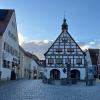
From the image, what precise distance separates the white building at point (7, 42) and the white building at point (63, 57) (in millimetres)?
15786

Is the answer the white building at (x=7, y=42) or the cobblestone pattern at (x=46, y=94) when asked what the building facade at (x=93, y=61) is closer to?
the white building at (x=7, y=42)

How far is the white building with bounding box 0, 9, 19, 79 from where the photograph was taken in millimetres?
53931

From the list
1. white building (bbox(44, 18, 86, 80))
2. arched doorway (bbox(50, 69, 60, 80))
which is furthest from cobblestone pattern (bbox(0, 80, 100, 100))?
arched doorway (bbox(50, 69, 60, 80))

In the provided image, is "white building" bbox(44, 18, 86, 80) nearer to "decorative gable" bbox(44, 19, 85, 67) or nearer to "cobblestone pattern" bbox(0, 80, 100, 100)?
"decorative gable" bbox(44, 19, 85, 67)

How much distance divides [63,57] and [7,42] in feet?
83.8

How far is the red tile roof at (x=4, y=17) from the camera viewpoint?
5434cm

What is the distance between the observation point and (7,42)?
57.8 meters

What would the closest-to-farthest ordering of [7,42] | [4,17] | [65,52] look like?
[7,42] < [4,17] < [65,52]

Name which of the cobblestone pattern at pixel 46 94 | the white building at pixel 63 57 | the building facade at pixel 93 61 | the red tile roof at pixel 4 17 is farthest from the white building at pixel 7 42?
the building facade at pixel 93 61

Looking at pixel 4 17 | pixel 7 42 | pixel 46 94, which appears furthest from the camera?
pixel 4 17

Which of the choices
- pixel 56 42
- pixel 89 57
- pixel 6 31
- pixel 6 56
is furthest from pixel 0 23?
pixel 89 57

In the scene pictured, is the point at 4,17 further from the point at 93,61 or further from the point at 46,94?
the point at 93,61

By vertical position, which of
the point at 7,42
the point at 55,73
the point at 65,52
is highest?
the point at 65,52

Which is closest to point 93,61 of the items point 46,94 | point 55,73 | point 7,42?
point 55,73
